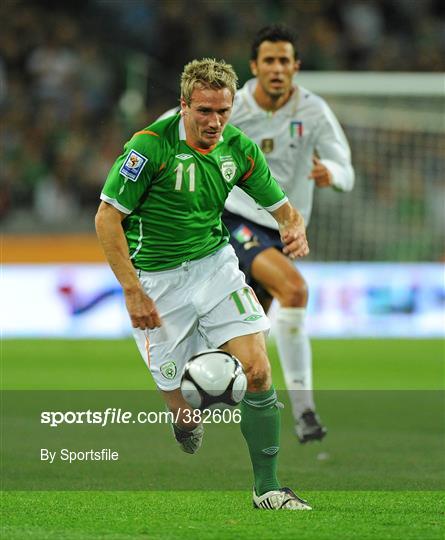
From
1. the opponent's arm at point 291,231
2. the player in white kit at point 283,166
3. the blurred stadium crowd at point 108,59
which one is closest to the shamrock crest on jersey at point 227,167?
the opponent's arm at point 291,231

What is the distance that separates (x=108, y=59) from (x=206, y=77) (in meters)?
13.1

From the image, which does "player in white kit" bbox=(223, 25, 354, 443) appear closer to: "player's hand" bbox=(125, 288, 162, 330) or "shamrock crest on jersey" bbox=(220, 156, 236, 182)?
"shamrock crest on jersey" bbox=(220, 156, 236, 182)

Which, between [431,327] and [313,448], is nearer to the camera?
[313,448]

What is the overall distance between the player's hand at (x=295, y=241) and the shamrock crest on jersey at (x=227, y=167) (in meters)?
0.38

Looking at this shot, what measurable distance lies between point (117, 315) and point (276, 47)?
25.9 feet

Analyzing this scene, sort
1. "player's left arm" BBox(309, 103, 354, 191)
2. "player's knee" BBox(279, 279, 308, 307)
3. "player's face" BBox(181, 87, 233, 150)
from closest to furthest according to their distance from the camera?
"player's face" BBox(181, 87, 233, 150), "player's left arm" BBox(309, 103, 354, 191), "player's knee" BBox(279, 279, 308, 307)

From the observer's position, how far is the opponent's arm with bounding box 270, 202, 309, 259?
6117 mm

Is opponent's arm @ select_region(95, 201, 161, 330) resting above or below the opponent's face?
below

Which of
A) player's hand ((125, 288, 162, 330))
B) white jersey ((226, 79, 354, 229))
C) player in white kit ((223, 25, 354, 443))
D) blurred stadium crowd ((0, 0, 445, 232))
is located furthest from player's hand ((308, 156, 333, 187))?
blurred stadium crowd ((0, 0, 445, 232))

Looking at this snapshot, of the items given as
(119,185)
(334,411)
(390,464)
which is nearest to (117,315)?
(334,411)

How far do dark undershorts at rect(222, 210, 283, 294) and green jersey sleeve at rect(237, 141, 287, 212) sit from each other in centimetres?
197

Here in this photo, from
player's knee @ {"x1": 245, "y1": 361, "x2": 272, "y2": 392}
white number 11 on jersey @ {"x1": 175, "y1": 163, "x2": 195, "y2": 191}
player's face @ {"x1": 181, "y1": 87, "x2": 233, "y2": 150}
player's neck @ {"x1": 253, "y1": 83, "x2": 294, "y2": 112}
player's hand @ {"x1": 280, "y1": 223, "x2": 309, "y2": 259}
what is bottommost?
player's knee @ {"x1": 245, "y1": 361, "x2": 272, "y2": 392}

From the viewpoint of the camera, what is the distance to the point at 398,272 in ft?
52.2

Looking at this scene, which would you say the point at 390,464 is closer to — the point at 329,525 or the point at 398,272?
the point at 329,525
